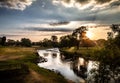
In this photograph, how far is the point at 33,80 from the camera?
3841 cm

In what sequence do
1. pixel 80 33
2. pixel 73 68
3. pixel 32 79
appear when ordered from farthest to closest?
pixel 80 33 < pixel 73 68 < pixel 32 79

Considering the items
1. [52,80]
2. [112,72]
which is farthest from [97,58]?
[52,80]

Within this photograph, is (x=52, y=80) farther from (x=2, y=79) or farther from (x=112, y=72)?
(x=112, y=72)

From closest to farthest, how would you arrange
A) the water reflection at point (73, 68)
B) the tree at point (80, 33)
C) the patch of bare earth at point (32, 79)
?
1. the patch of bare earth at point (32, 79)
2. the water reflection at point (73, 68)
3. the tree at point (80, 33)

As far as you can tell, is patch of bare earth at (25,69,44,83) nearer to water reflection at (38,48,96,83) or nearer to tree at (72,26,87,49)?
water reflection at (38,48,96,83)

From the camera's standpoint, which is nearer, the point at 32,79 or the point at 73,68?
the point at 32,79

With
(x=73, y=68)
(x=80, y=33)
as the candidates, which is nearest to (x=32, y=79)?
(x=73, y=68)

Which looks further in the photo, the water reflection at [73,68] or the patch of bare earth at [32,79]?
the water reflection at [73,68]

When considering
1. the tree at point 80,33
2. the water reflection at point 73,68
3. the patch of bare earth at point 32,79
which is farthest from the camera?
the tree at point 80,33

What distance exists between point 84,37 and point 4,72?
116 m

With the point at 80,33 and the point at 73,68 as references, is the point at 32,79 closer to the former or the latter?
the point at 73,68

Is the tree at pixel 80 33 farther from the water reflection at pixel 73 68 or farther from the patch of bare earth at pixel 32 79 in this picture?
the patch of bare earth at pixel 32 79

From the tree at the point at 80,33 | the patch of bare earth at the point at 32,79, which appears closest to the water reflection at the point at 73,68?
the patch of bare earth at the point at 32,79

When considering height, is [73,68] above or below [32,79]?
below
